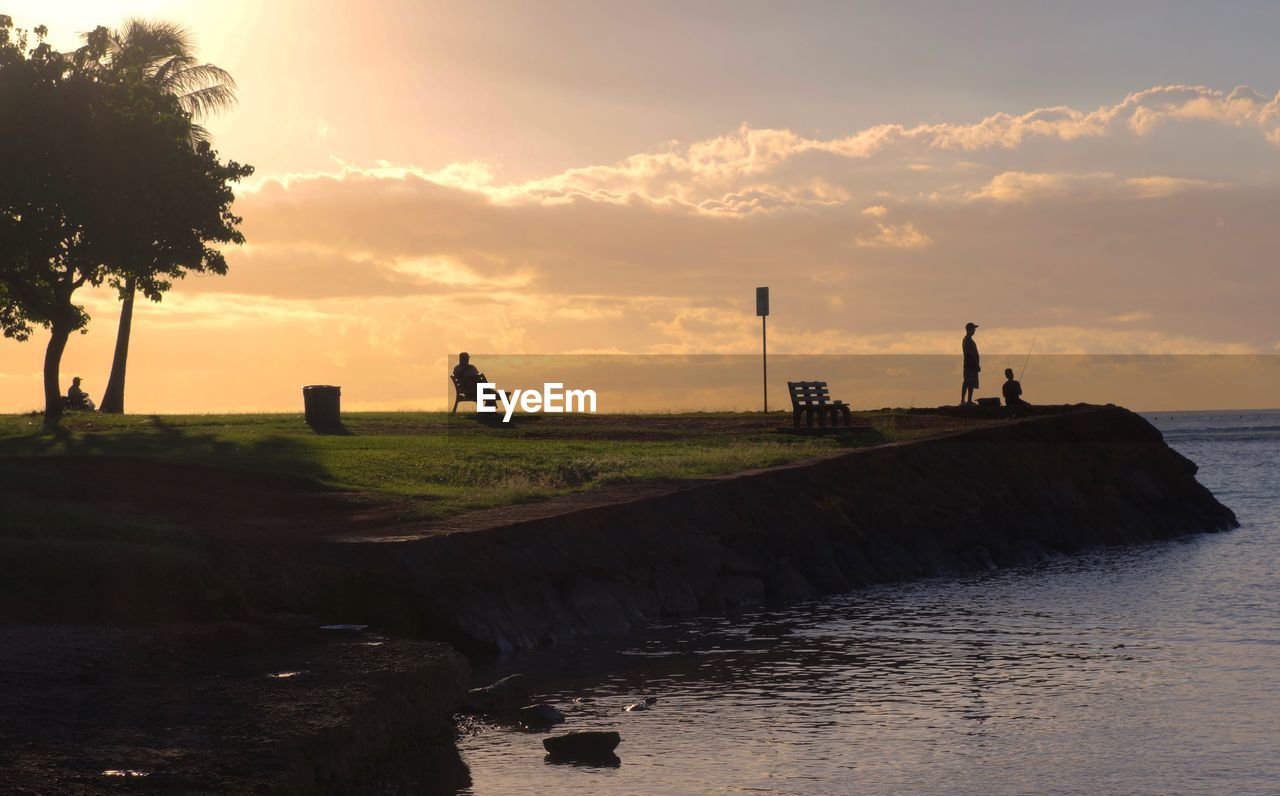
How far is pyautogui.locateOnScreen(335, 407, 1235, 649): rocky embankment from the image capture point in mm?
16723

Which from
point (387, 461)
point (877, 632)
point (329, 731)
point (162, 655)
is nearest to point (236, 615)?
point (162, 655)

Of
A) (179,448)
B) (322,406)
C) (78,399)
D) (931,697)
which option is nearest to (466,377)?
(322,406)

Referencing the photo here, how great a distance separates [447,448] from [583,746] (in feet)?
56.8

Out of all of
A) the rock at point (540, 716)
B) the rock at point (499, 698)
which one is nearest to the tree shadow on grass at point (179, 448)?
the rock at point (499, 698)

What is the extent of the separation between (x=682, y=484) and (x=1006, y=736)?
436 inches

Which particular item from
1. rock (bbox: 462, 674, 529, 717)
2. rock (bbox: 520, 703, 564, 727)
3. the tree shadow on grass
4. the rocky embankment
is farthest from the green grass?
rock (bbox: 520, 703, 564, 727)

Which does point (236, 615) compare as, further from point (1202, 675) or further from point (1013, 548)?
point (1013, 548)

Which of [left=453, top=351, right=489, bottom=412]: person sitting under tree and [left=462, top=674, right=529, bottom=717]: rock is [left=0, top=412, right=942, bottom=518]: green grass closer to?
[left=453, top=351, right=489, bottom=412]: person sitting under tree

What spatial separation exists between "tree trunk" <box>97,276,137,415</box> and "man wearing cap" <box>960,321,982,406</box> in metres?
28.4

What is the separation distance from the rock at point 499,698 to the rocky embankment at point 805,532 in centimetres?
244

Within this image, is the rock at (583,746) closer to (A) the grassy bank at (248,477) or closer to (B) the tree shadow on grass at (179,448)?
(A) the grassy bank at (248,477)

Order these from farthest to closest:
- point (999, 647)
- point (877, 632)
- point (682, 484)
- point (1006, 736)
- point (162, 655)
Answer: point (682, 484) < point (877, 632) < point (999, 647) < point (1006, 736) < point (162, 655)

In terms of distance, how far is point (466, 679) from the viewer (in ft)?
42.9

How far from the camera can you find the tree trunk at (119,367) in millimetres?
49344
